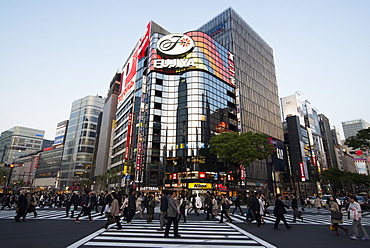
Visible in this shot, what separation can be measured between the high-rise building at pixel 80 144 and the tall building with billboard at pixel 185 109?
2981 centimetres

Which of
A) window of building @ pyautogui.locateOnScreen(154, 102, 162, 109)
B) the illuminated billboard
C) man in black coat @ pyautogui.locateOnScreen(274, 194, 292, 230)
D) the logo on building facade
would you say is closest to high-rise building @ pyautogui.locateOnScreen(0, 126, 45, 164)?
window of building @ pyautogui.locateOnScreen(154, 102, 162, 109)

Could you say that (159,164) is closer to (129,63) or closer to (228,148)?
(228,148)

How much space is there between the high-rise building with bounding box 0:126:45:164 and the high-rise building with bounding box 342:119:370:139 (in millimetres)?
230303

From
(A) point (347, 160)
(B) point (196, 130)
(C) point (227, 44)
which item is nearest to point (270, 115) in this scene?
(C) point (227, 44)

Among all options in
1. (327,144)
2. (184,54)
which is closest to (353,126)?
(327,144)

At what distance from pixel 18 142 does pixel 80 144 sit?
75409 mm

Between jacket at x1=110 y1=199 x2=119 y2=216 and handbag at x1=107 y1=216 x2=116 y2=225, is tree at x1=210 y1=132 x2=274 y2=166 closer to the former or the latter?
jacket at x1=110 y1=199 x2=119 y2=216

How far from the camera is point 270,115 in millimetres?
69250

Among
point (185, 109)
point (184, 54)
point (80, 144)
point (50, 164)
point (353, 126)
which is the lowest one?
point (50, 164)

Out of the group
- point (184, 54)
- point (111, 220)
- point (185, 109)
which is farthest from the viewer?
point (184, 54)

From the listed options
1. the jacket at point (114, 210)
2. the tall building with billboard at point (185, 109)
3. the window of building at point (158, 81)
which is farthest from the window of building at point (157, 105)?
the jacket at point (114, 210)

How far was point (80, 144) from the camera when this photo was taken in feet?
298

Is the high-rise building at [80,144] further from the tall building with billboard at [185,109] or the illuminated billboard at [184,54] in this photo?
the illuminated billboard at [184,54]

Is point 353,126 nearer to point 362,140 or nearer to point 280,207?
point 362,140
